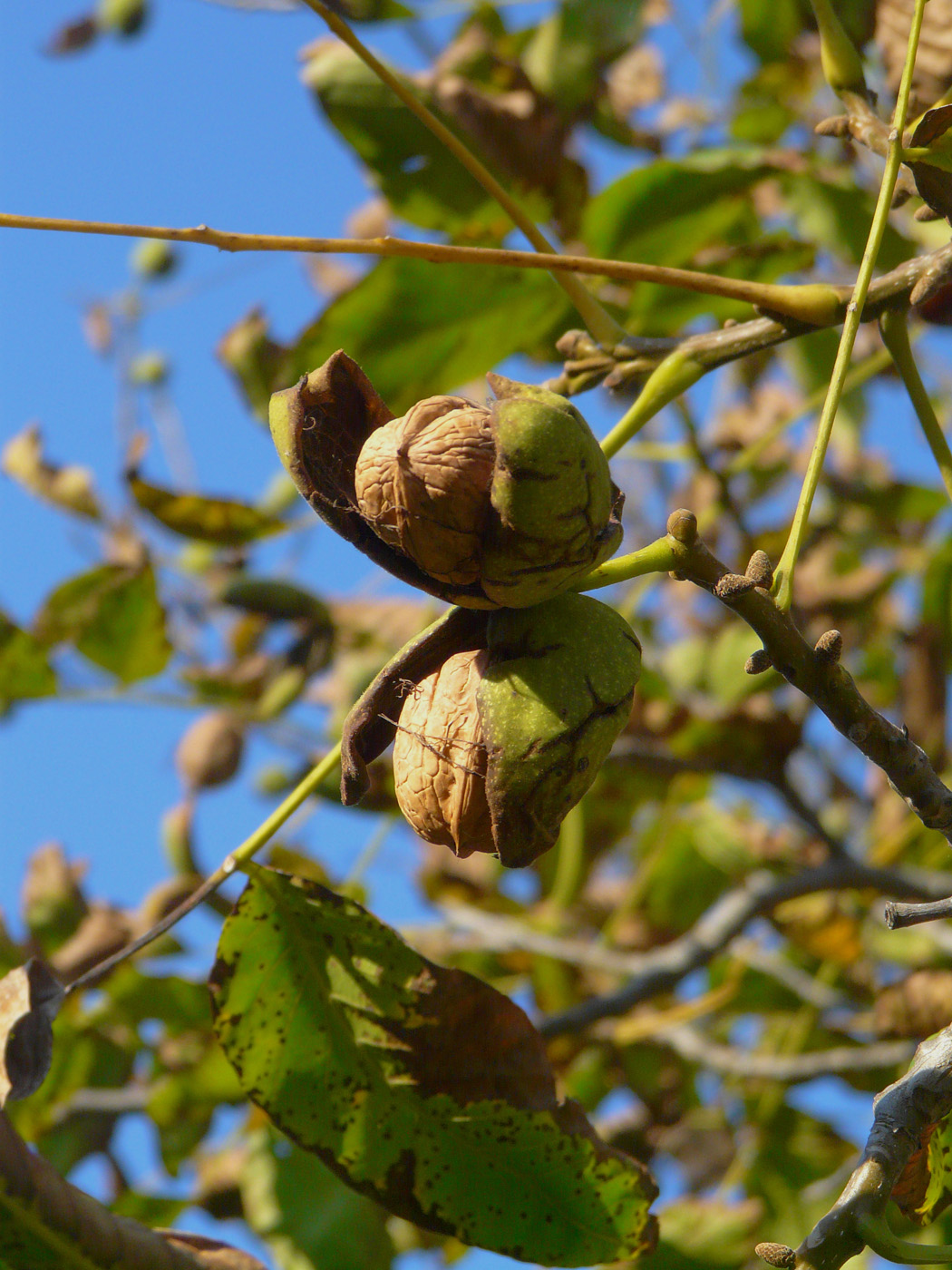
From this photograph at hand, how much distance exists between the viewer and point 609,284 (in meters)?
2.68

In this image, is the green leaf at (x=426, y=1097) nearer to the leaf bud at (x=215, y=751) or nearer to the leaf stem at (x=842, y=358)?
the leaf stem at (x=842, y=358)

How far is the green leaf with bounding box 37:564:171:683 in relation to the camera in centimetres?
258

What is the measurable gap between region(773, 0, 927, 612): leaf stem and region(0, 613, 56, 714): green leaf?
5.34ft

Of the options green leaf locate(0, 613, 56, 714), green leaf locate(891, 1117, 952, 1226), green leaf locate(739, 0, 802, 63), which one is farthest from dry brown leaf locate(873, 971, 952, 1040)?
green leaf locate(739, 0, 802, 63)

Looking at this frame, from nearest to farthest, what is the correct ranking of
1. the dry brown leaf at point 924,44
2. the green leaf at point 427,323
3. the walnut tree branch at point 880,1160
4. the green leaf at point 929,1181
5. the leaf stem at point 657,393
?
1. the walnut tree branch at point 880,1160
2. the green leaf at point 929,1181
3. the leaf stem at point 657,393
4. the dry brown leaf at point 924,44
5. the green leaf at point 427,323

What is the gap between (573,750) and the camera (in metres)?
1.21

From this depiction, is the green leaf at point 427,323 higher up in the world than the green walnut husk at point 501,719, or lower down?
higher up

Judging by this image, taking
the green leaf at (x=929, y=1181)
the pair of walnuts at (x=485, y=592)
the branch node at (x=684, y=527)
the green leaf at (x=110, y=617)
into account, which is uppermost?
the green leaf at (x=110, y=617)

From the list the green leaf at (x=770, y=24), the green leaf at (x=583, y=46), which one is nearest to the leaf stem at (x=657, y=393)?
the green leaf at (x=583, y=46)

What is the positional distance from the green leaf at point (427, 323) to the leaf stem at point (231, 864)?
0.88 m

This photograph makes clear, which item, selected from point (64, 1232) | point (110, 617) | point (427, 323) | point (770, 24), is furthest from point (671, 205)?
point (64, 1232)

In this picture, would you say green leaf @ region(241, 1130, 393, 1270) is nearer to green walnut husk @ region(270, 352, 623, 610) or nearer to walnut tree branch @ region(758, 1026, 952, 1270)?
walnut tree branch @ region(758, 1026, 952, 1270)

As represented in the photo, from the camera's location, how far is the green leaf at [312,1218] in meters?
2.28

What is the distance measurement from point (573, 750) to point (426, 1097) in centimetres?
57
